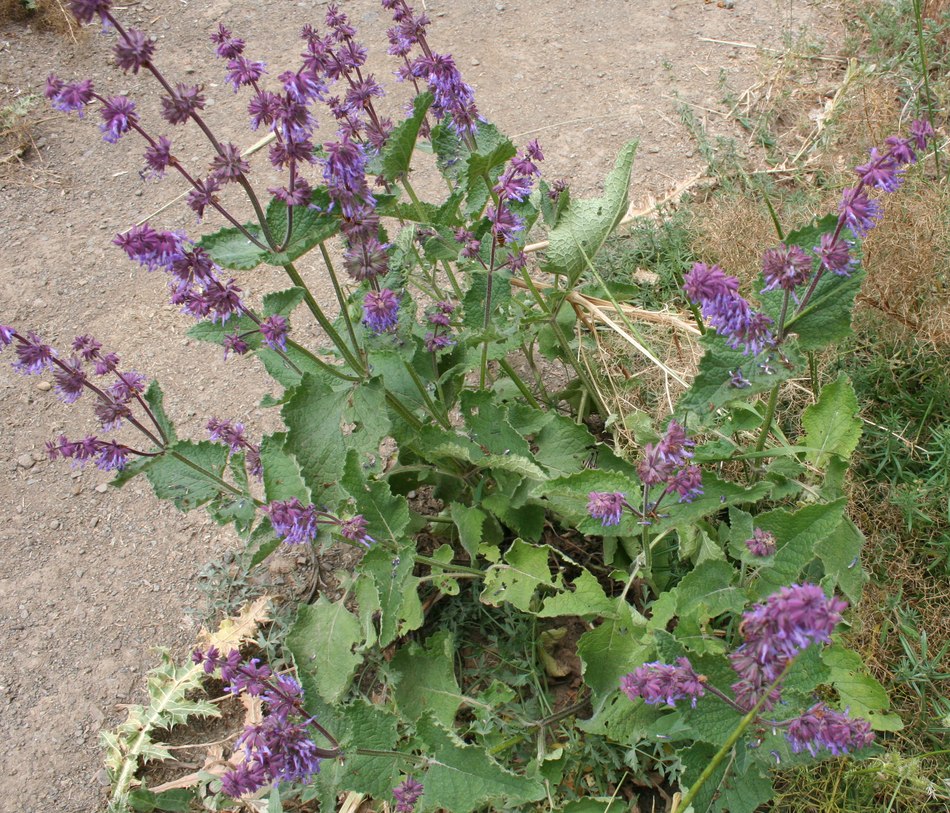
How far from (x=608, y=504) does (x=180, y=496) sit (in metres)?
1.33

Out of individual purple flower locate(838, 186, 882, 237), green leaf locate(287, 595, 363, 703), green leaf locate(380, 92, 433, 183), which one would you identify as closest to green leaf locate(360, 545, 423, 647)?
green leaf locate(287, 595, 363, 703)

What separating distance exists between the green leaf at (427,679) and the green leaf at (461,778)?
1.25 feet

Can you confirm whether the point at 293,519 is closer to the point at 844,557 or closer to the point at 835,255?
the point at 835,255

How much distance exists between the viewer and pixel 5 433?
12.9 feet

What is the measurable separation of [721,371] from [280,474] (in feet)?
4.26

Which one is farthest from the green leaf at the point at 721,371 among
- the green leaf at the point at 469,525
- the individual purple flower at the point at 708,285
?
the green leaf at the point at 469,525

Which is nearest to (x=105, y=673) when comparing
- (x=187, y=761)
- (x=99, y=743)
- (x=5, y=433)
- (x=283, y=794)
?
(x=99, y=743)

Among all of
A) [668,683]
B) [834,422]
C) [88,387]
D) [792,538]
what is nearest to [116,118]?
[88,387]

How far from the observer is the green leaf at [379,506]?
2371 mm

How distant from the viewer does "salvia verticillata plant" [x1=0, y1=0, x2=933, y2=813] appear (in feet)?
6.58

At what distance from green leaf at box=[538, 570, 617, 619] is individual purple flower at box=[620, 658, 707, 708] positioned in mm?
505

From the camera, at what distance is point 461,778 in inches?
85.9

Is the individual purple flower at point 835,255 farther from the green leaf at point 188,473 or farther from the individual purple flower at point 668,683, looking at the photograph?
the green leaf at point 188,473

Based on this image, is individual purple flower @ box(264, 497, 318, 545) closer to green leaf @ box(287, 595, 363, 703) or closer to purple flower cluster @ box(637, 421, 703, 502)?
green leaf @ box(287, 595, 363, 703)
